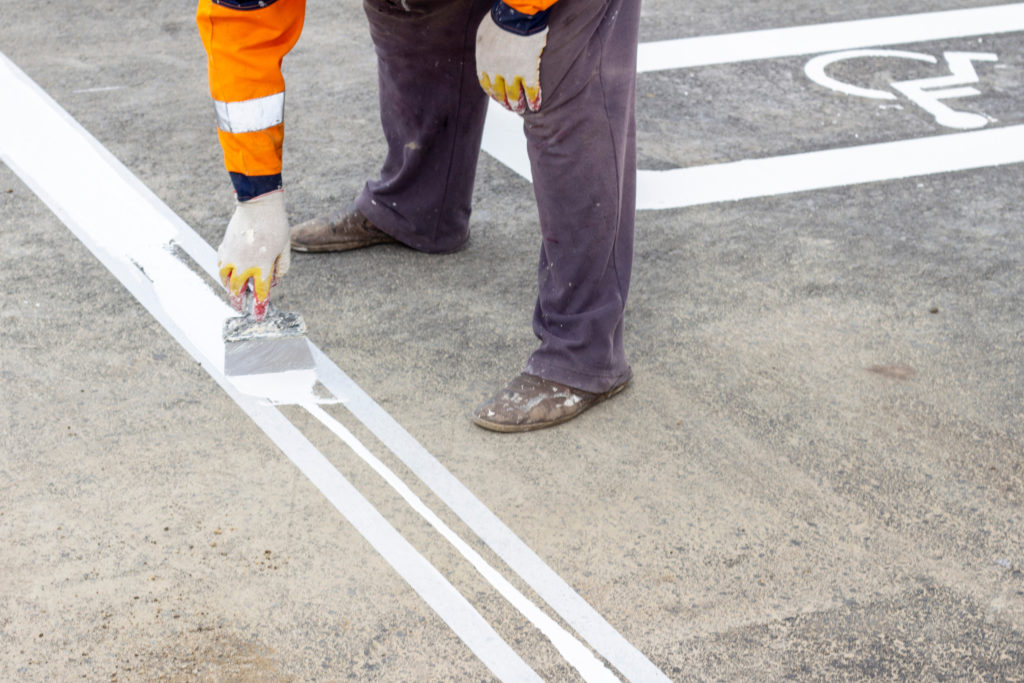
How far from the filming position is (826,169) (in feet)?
13.4

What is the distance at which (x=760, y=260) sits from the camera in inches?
136

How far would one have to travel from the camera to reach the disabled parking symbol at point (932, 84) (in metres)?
4.51

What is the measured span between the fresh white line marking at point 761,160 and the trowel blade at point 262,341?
61.3 inches

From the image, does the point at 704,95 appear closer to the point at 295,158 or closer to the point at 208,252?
the point at 295,158

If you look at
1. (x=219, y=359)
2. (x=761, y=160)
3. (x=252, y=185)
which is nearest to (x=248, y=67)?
(x=252, y=185)

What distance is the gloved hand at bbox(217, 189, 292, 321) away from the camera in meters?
2.51

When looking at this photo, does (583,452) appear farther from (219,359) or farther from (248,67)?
(248,67)

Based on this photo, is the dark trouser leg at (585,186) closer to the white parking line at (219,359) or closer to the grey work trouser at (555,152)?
the grey work trouser at (555,152)

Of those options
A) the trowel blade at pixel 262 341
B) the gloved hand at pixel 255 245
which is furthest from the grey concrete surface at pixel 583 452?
the gloved hand at pixel 255 245

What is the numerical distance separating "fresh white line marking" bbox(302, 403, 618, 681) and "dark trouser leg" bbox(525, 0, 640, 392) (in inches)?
18.8

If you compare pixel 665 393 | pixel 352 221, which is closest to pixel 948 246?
pixel 665 393

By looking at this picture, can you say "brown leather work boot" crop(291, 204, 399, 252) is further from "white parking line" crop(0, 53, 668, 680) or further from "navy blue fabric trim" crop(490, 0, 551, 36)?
"navy blue fabric trim" crop(490, 0, 551, 36)

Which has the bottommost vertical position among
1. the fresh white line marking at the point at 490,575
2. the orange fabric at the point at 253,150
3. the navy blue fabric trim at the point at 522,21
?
the fresh white line marking at the point at 490,575

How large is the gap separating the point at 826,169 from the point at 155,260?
93.7 inches
